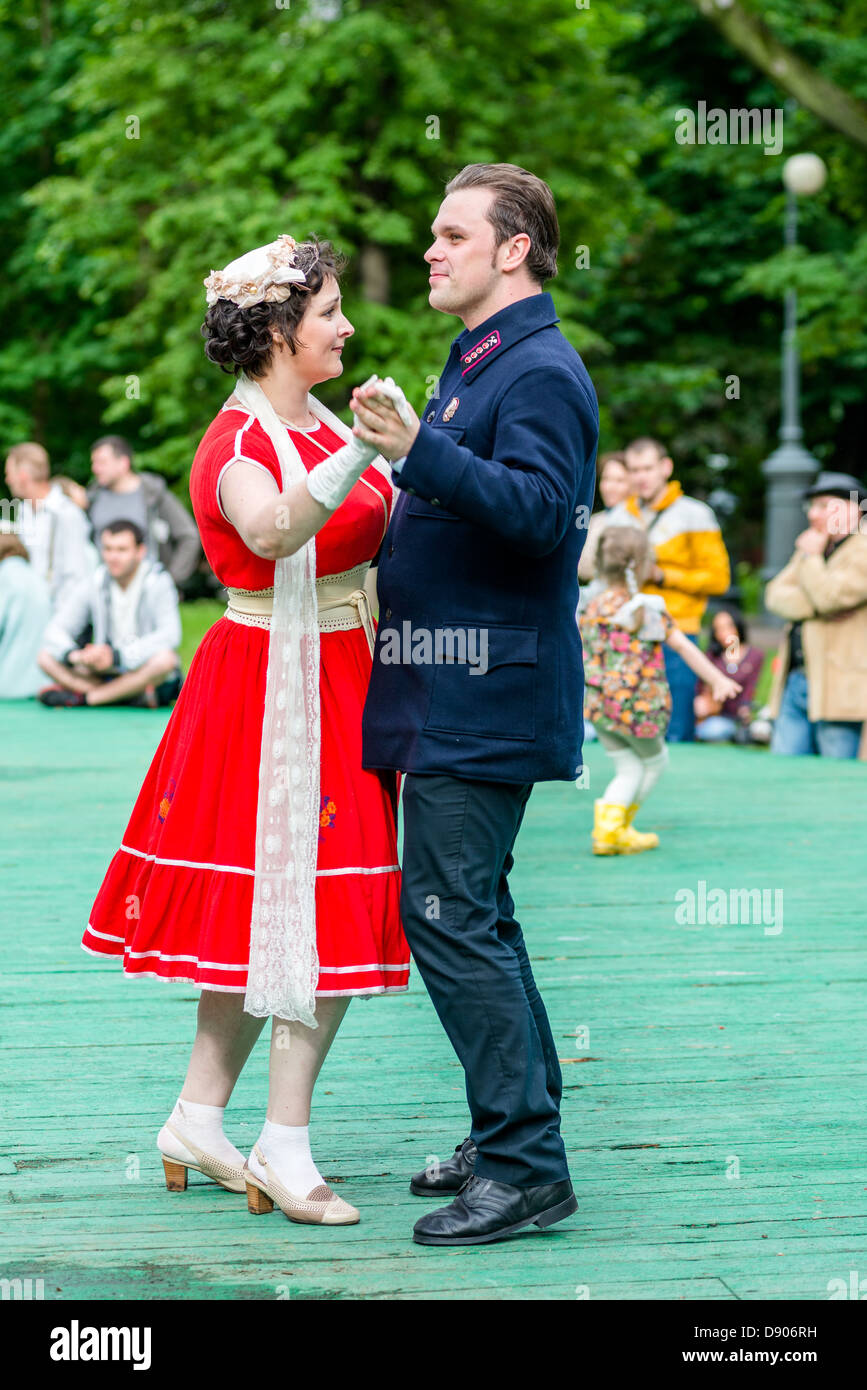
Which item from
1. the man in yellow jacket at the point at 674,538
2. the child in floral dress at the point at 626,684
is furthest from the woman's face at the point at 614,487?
the child in floral dress at the point at 626,684

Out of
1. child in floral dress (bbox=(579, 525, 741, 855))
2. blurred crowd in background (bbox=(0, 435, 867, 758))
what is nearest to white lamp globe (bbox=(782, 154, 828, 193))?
blurred crowd in background (bbox=(0, 435, 867, 758))

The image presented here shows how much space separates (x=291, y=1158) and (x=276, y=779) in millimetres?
748

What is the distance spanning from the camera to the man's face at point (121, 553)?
12570 millimetres

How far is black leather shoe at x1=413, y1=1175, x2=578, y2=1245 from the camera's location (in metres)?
3.42

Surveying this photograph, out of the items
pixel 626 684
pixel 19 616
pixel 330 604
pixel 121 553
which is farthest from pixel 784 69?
pixel 330 604

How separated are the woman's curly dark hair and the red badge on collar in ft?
1.13

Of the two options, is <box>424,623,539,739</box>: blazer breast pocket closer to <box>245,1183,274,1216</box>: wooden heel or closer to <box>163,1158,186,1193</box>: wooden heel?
<box>245,1183,274,1216</box>: wooden heel

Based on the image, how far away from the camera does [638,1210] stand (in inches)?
144

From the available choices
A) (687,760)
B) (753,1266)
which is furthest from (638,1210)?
(687,760)

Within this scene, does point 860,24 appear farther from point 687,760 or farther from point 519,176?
point 519,176

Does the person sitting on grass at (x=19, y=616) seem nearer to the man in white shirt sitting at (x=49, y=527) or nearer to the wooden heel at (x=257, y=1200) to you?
A: the man in white shirt sitting at (x=49, y=527)

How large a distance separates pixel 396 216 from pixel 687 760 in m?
12.8

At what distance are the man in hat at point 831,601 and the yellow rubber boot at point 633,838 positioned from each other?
324cm
